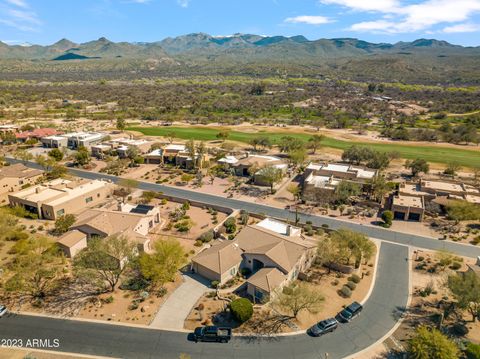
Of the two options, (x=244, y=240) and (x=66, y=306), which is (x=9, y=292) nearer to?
(x=66, y=306)

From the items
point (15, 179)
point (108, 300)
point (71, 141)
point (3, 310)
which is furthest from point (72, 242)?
point (71, 141)

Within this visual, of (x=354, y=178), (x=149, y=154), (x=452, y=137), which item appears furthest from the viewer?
(x=452, y=137)

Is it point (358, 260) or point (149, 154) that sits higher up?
point (149, 154)

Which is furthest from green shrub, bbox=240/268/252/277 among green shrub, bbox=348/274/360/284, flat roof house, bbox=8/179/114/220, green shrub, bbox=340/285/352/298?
flat roof house, bbox=8/179/114/220

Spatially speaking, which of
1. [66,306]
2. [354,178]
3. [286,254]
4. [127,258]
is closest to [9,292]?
[66,306]

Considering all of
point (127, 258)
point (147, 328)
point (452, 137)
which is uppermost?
point (452, 137)

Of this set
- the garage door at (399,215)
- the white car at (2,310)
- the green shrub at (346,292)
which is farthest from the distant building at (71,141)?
the green shrub at (346,292)

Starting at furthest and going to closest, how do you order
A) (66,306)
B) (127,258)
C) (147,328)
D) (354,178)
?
(354,178) < (127,258) < (66,306) < (147,328)
